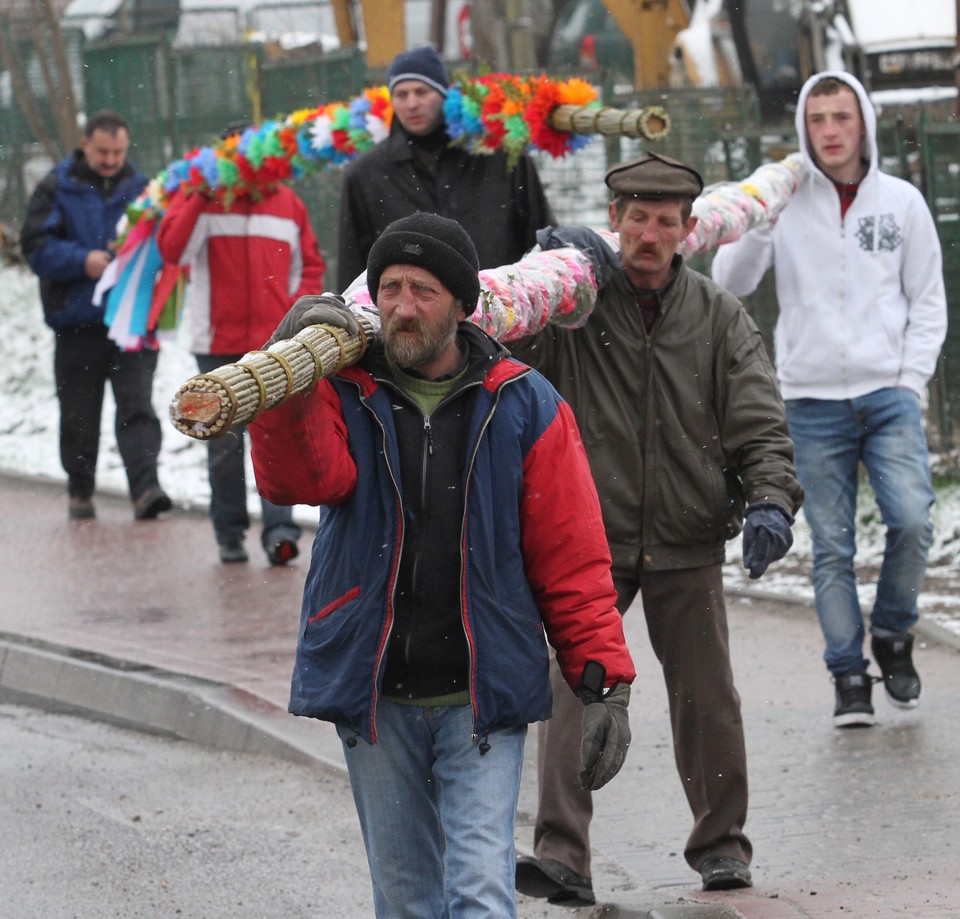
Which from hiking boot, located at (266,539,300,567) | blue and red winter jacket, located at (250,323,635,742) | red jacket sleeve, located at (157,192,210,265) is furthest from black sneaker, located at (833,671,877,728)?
red jacket sleeve, located at (157,192,210,265)

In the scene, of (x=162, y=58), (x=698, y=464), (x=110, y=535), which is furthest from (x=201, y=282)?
(x=162, y=58)

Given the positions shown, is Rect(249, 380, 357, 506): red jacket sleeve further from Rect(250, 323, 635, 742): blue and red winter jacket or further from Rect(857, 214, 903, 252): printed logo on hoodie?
Rect(857, 214, 903, 252): printed logo on hoodie

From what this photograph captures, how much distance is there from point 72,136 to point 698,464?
15797 mm

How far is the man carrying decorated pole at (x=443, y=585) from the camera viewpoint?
162 inches

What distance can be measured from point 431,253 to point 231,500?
6469 mm

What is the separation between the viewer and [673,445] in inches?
215

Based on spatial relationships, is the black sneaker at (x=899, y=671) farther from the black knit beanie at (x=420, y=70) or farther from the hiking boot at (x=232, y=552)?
the hiking boot at (x=232, y=552)

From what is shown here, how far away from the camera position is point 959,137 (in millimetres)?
11469

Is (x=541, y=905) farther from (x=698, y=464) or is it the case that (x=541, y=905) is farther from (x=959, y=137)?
(x=959, y=137)

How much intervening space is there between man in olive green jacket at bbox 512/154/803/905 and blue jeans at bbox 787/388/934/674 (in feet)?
5.73

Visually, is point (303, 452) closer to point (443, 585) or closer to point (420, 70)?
point (443, 585)

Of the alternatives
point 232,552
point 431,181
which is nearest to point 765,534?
point 431,181

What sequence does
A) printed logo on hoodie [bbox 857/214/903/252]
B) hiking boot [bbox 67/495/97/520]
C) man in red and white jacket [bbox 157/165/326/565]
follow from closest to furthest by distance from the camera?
printed logo on hoodie [bbox 857/214/903/252], man in red and white jacket [bbox 157/165/326/565], hiking boot [bbox 67/495/97/520]

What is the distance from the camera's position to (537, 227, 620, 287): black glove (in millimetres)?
5431
